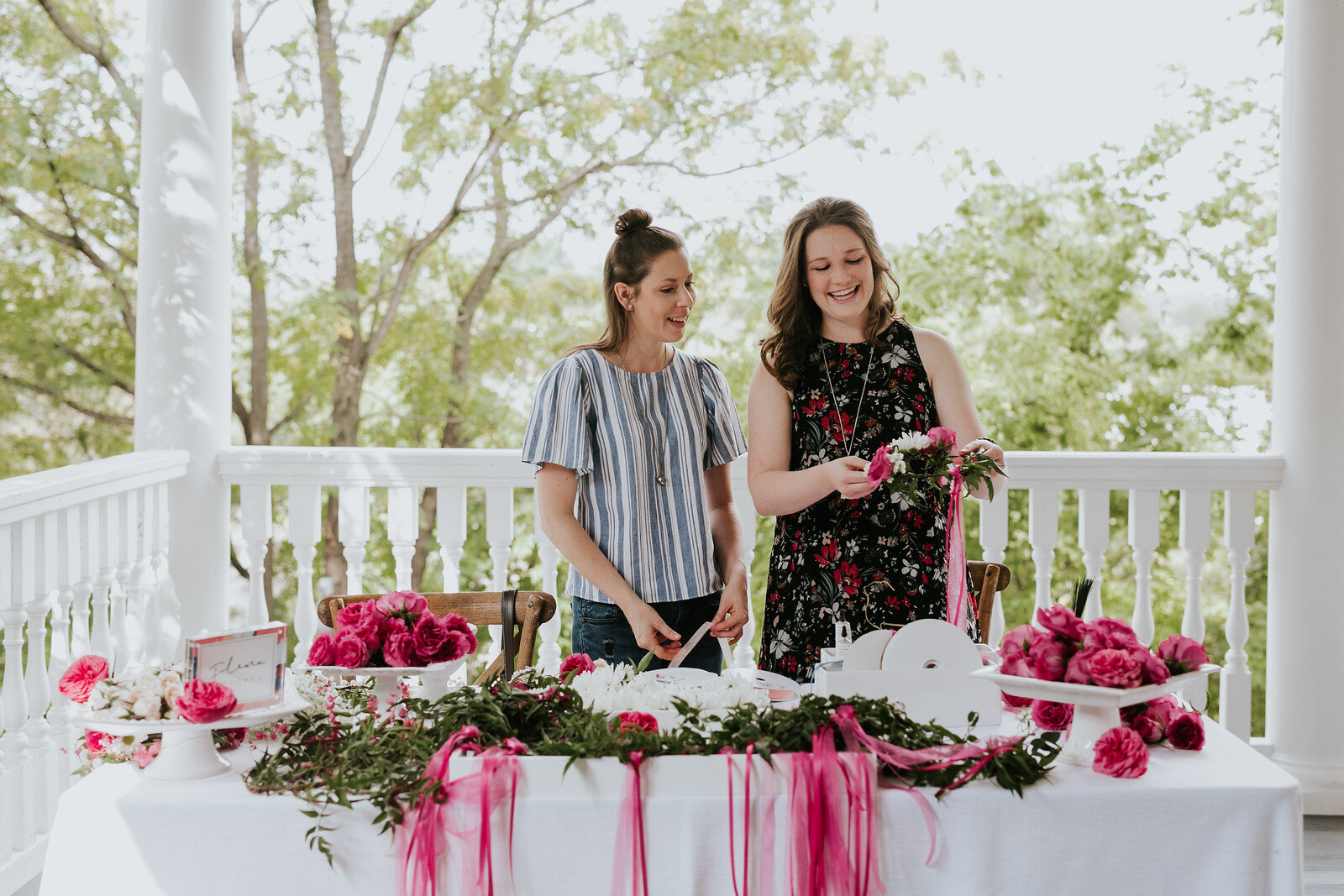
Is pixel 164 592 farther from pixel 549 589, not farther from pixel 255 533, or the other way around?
pixel 549 589

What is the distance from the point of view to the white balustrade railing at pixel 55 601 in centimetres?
232

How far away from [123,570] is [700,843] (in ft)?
6.69

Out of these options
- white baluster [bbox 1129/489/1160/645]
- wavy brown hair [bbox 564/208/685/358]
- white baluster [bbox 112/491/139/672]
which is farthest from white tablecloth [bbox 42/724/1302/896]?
white baluster [bbox 1129/489/1160/645]

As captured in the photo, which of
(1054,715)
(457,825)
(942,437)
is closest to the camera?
(457,825)

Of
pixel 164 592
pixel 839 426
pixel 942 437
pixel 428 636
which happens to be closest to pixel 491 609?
pixel 428 636

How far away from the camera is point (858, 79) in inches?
272

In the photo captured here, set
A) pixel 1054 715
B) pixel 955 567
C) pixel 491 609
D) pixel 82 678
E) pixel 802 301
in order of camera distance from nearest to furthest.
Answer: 1. pixel 82 678
2. pixel 1054 715
3. pixel 955 567
4. pixel 802 301
5. pixel 491 609

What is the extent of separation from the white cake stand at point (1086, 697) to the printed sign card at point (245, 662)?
0.90 metres

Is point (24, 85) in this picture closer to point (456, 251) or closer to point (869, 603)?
point (456, 251)

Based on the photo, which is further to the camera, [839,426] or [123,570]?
[123,570]

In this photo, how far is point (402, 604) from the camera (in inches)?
66.6

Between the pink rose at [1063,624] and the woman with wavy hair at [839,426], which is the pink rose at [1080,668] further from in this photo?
the woman with wavy hair at [839,426]

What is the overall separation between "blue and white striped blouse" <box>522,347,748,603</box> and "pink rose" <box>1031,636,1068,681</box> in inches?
29.6

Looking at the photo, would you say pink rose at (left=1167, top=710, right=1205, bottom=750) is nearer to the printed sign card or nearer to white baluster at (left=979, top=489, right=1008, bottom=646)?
the printed sign card
